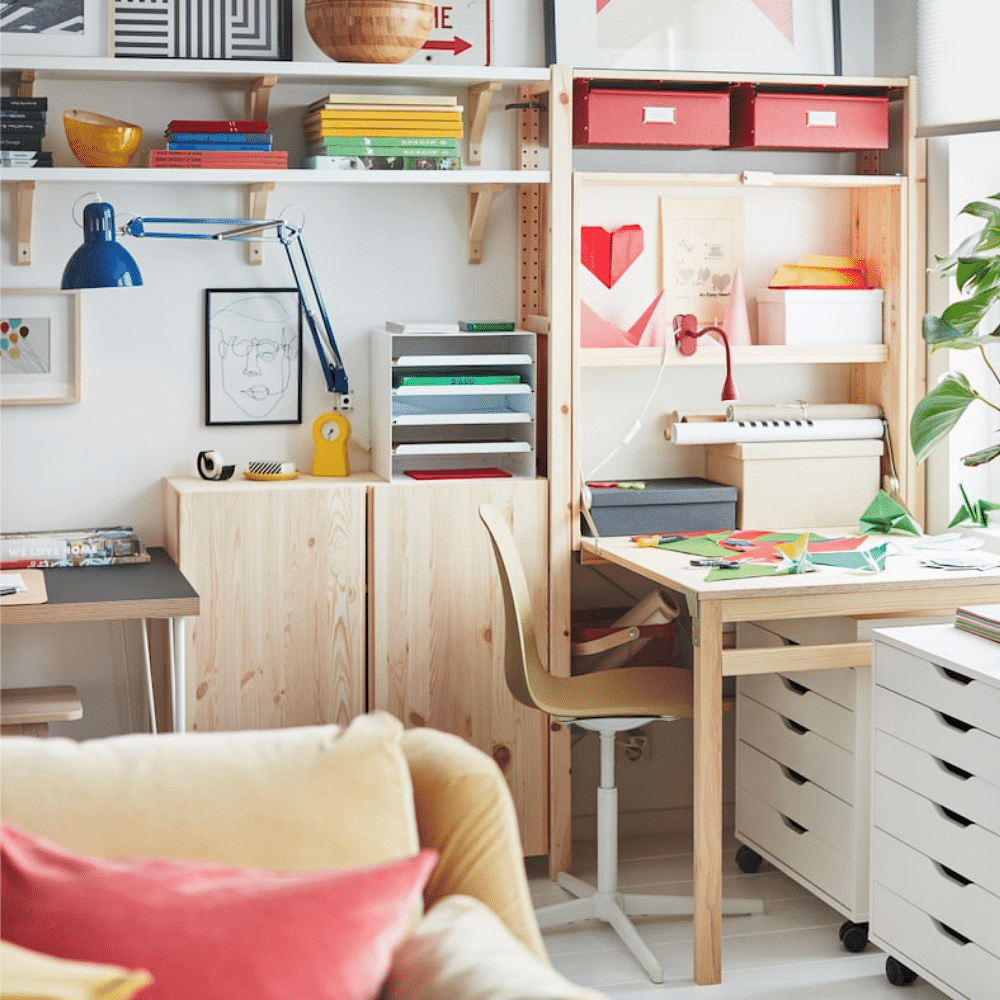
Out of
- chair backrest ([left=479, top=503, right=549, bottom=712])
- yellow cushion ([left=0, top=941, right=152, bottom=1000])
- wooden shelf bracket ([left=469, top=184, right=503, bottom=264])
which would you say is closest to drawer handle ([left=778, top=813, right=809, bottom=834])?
chair backrest ([left=479, top=503, right=549, bottom=712])

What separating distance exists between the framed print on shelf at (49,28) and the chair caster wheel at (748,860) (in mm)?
2356

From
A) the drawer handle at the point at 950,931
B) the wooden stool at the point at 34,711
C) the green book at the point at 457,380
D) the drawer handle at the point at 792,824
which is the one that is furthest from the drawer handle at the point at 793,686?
the wooden stool at the point at 34,711

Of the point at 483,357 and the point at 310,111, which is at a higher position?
the point at 310,111

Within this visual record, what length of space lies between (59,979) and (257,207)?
220cm

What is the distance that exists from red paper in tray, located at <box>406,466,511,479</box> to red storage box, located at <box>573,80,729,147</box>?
0.78 m

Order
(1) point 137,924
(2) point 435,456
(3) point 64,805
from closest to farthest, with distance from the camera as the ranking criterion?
1. (1) point 137,924
2. (3) point 64,805
3. (2) point 435,456

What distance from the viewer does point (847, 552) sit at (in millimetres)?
3154

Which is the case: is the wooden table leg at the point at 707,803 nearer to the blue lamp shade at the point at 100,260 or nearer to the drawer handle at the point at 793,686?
the drawer handle at the point at 793,686

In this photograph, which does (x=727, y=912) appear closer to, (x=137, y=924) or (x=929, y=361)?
(x=929, y=361)

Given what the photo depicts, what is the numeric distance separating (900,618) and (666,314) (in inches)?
37.8

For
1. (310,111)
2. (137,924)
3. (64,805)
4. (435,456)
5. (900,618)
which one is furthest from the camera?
(435,456)

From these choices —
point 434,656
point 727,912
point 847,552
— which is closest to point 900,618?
point 847,552

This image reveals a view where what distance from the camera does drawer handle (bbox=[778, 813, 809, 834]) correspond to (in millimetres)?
3235

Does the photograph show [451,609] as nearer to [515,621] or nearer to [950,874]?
[515,621]
